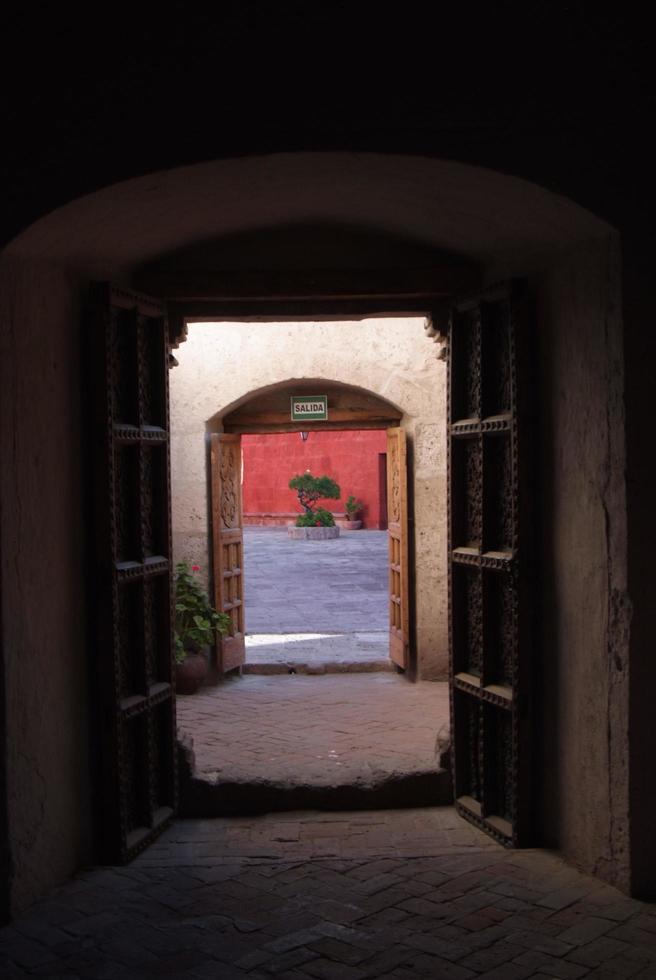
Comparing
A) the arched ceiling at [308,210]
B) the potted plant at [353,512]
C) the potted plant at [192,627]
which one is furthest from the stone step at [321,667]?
the potted plant at [353,512]

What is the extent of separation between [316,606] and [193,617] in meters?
4.77

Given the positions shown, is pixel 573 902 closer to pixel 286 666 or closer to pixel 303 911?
pixel 303 911

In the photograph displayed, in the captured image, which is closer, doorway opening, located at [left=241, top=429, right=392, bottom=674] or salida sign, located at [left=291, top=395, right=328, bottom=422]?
salida sign, located at [left=291, top=395, right=328, bottom=422]

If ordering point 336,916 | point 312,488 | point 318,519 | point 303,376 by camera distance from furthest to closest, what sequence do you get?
point 312,488 < point 318,519 < point 303,376 < point 336,916

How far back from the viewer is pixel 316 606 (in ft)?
43.2

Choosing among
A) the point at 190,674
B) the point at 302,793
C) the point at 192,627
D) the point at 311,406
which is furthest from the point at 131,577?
the point at 311,406

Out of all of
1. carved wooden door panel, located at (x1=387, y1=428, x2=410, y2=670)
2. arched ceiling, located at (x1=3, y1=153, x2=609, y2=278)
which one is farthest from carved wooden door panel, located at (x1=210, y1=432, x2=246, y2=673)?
arched ceiling, located at (x1=3, y1=153, x2=609, y2=278)

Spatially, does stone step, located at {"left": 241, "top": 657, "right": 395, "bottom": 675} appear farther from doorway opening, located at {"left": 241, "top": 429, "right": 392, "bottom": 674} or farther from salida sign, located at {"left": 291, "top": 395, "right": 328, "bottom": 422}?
salida sign, located at {"left": 291, "top": 395, "right": 328, "bottom": 422}

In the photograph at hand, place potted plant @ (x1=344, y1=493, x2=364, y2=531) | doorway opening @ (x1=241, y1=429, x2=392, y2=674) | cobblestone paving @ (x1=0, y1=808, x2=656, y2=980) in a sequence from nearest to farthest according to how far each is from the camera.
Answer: cobblestone paving @ (x1=0, y1=808, x2=656, y2=980)
doorway opening @ (x1=241, y1=429, x2=392, y2=674)
potted plant @ (x1=344, y1=493, x2=364, y2=531)

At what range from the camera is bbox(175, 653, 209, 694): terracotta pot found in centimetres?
830

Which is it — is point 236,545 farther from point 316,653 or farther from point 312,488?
point 312,488

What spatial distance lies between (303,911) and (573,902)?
1.10 m

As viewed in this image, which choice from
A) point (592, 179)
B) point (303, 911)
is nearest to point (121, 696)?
point (303, 911)

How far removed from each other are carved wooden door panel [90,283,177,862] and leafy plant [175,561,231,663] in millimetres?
3353
